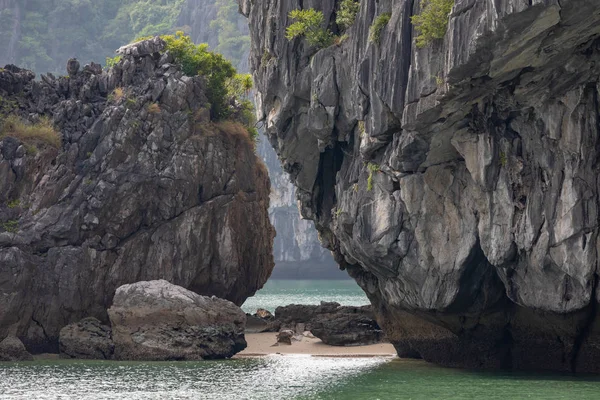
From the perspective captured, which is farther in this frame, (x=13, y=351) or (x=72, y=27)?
(x=72, y=27)

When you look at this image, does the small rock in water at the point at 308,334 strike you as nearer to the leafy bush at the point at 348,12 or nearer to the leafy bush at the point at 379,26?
the leafy bush at the point at 348,12

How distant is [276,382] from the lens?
3122 centimetres

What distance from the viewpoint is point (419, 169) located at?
31.2 m

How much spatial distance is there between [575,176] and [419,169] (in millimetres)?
5563

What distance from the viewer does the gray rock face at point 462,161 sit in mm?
25312

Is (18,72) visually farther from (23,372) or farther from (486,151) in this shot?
(486,151)

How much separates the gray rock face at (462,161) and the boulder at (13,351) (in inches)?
529

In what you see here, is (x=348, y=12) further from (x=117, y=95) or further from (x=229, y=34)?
(x=229, y=34)

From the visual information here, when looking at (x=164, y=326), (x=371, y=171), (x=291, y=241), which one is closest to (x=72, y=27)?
(x=291, y=241)

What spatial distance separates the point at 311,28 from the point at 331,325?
15.8 meters

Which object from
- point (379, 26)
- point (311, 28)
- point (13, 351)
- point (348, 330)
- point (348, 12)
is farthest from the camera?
point (348, 330)

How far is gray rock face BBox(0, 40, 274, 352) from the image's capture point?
140 feet

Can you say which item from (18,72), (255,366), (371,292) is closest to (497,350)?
(371,292)

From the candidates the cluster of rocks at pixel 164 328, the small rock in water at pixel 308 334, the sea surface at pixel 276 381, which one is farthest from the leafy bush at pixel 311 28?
the small rock in water at pixel 308 334
